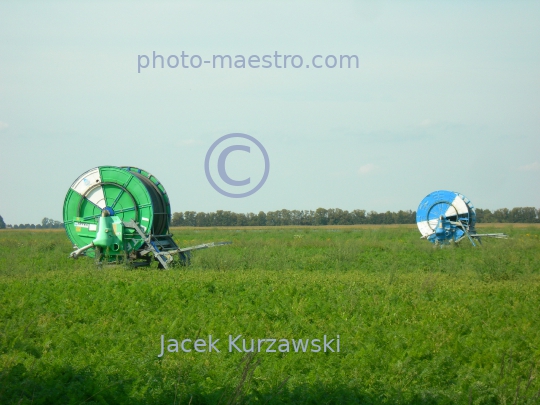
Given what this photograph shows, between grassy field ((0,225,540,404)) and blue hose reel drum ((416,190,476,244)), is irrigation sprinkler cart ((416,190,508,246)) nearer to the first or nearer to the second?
blue hose reel drum ((416,190,476,244))

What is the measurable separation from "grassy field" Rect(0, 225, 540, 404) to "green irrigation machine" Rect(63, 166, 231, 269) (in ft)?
4.33

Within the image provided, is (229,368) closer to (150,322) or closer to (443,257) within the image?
(150,322)

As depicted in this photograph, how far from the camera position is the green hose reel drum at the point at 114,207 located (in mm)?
16547

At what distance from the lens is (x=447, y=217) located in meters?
27.6

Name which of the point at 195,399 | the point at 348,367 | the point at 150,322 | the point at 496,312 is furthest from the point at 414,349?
the point at 150,322

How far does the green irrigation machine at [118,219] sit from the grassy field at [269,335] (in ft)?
4.33

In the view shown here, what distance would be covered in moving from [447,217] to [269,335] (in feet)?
64.8

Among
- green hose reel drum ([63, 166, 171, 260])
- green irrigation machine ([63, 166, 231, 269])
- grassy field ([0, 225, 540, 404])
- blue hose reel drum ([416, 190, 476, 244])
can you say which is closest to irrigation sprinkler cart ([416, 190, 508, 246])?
blue hose reel drum ([416, 190, 476, 244])

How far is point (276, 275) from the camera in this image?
47.3 ft

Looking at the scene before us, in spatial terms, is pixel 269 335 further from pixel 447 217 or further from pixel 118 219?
pixel 447 217

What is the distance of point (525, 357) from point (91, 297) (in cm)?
720

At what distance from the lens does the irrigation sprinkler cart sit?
89.5ft

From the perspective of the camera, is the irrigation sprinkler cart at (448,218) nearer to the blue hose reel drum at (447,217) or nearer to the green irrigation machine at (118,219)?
the blue hose reel drum at (447,217)

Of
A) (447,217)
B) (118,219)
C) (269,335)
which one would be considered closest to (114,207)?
(118,219)
